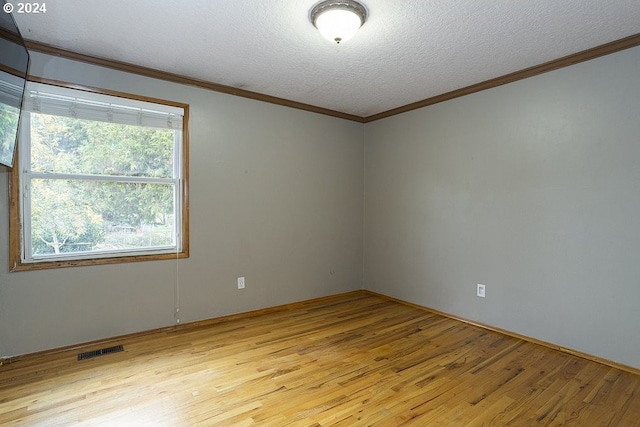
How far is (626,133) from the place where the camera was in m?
2.48

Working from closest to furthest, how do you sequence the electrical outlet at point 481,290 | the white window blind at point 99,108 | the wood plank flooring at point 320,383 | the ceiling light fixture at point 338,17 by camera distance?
1. the wood plank flooring at point 320,383
2. the ceiling light fixture at point 338,17
3. the white window blind at point 99,108
4. the electrical outlet at point 481,290

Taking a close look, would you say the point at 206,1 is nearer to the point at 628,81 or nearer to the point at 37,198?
the point at 37,198

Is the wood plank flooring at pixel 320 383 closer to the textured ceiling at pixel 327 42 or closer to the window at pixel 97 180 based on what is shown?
the window at pixel 97 180

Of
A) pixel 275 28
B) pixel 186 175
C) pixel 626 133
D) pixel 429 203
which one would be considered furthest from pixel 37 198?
pixel 626 133

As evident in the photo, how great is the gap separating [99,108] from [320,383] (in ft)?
9.34

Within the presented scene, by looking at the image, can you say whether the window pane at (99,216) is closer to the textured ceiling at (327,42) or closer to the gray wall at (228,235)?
the gray wall at (228,235)

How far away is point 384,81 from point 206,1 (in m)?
1.84

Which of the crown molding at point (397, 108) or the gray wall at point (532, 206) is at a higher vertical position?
the crown molding at point (397, 108)

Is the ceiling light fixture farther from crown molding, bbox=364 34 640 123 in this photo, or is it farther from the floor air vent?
the floor air vent

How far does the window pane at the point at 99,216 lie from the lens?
2674 millimetres

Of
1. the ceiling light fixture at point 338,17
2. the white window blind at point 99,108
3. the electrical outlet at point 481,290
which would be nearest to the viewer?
the ceiling light fixture at point 338,17

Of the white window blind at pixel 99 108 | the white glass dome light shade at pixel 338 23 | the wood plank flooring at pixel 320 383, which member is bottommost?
the wood plank flooring at pixel 320 383

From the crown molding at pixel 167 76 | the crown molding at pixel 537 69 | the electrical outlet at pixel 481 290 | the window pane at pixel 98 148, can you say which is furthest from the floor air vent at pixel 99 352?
the crown molding at pixel 537 69

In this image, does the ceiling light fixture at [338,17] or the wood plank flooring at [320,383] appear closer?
the wood plank flooring at [320,383]
